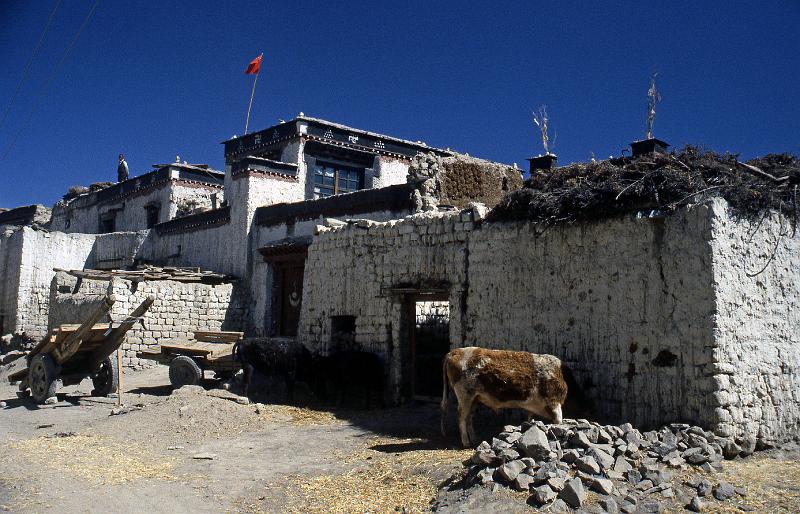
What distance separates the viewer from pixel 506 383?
7.84 meters

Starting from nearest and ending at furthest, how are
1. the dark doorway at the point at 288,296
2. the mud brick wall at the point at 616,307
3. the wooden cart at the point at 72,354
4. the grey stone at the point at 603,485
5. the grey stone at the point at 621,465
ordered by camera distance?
the grey stone at the point at 603,485 → the grey stone at the point at 621,465 → the mud brick wall at the point at 616,307 → the wooden cart at the point at 72,354 → the dark doorway at the point at 288,296

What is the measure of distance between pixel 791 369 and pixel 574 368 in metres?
2.75

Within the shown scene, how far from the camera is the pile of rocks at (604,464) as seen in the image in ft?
18.7

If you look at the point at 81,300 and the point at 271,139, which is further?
the point at 271,139

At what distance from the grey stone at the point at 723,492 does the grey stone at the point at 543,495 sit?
1512 millimetres

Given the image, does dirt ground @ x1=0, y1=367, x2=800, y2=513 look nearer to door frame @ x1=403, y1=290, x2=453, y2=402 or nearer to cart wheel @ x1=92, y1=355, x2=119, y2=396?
door frame @ x1=403, y1=290, x2=453, y2=402

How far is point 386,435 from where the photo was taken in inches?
362

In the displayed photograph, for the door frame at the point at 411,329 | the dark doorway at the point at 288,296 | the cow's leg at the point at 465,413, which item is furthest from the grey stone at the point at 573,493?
the dark doorway at the point at 288,296

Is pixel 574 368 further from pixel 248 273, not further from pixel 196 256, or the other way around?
pixel 196 256

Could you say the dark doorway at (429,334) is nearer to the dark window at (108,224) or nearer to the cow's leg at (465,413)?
the cow's leg at (465,413)

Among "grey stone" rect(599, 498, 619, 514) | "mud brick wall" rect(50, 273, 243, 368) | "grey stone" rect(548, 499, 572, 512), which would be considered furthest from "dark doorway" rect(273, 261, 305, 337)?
"grey stone" rect(599, 498, 619, 514)

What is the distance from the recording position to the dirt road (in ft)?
20.9

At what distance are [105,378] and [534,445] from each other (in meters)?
10.2

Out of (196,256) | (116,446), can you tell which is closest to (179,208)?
(196,256)
